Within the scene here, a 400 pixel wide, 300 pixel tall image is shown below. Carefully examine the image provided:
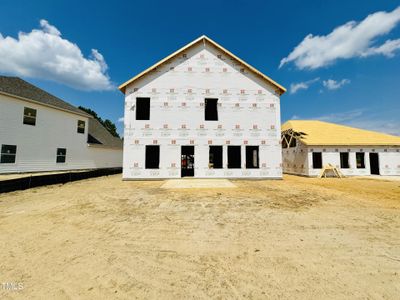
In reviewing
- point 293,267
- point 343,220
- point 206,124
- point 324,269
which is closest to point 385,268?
point 324,269

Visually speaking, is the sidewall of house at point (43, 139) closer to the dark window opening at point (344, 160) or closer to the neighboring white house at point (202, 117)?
the neighboring white house at point (202, 117)

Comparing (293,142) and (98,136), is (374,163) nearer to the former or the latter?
(293,142)

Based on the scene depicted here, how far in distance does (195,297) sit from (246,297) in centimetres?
68

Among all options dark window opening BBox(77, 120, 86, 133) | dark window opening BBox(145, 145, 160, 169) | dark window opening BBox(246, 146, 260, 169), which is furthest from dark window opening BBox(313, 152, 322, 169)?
dark window opening BBox(77, 120, 86, 133)

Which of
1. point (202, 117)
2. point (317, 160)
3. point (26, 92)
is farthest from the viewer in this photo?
point (317, 160)

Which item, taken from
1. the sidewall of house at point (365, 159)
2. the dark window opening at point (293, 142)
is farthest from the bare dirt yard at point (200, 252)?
the dark window opening at point (293, 142)

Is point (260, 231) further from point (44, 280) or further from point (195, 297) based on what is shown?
point (44, 280)

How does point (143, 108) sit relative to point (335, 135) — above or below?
above

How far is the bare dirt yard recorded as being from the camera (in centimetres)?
256

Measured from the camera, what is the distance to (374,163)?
18922 mm

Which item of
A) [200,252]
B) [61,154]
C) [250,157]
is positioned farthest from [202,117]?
[61,154]

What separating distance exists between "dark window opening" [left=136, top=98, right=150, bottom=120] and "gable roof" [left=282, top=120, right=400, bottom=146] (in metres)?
15.4

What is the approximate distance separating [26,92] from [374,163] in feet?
120

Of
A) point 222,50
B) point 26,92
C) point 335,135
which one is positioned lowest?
point 335,135
